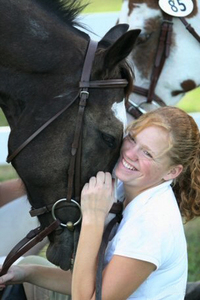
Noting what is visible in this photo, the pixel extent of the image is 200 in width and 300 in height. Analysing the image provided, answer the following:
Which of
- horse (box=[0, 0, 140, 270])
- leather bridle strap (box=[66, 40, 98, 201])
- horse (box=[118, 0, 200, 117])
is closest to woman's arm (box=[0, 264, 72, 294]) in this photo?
horse (box=[0, 0, 140, 270])

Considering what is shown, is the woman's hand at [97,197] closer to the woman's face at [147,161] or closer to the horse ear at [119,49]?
the woman's face at [147,161]

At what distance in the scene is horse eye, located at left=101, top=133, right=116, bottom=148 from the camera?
2570 millimetres

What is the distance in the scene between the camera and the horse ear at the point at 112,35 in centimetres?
272

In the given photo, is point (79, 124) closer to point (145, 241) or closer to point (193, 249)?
point (145, 241)

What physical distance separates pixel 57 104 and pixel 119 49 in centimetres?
35

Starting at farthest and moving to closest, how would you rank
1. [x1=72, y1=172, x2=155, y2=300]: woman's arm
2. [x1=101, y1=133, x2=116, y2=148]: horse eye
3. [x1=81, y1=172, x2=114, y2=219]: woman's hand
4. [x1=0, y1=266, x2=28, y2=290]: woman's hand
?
[x1=0, y1=266, x2=28, y2=290]: woman's hand → [x1=101, y1=133, x2=116, y2=148]: horse eye → [x1=81, y1=172, x2=114, y2=219]: woman's hand → [x1=72, y1=172, x2=155, y2=300]: woman's arm

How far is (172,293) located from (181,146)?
588 millimetres

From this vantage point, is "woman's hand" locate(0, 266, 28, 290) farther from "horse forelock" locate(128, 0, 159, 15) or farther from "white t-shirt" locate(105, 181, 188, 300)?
"horse forelock" locate(128, 0, 159, 15)

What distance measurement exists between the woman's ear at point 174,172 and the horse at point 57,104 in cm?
26

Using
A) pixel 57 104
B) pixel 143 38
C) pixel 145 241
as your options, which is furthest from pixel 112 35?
pixel 143 38

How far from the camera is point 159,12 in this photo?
4.31 meters

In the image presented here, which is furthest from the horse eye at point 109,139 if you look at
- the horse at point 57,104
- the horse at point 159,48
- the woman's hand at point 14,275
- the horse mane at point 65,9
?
the horse at point 159,48

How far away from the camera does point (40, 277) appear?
9.04ft

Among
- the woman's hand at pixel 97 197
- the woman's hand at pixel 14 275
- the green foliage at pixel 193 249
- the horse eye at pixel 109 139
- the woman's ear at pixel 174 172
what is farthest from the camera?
the green foliage at pixel 193 249
